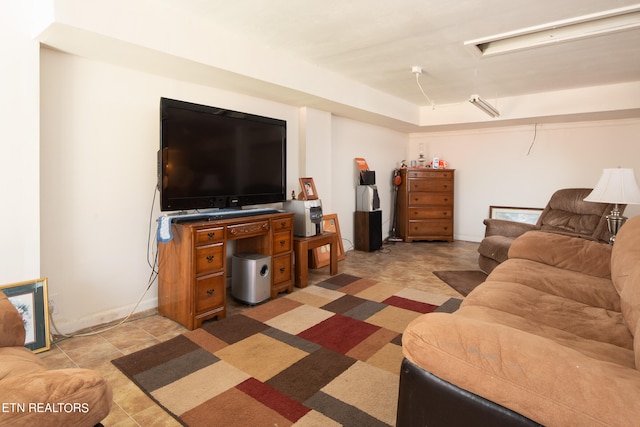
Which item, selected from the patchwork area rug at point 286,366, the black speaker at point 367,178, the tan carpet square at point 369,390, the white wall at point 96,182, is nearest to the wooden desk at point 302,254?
the patchwork area rug at point 286,366

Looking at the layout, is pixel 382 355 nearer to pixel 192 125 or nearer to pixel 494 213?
pixel 192 125

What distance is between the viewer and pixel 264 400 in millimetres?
1805

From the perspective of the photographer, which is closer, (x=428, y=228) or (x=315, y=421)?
(x=315, y=421)

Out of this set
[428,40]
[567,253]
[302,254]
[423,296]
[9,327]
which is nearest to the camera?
[9,327]

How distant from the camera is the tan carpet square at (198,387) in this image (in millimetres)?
1778

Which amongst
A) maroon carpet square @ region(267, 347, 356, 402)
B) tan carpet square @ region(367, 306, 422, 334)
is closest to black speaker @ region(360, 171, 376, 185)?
tan carpet square @ region(367, 306, 422, 334)

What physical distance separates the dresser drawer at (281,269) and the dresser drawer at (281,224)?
0.28 m

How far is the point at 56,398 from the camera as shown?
2.93 feet

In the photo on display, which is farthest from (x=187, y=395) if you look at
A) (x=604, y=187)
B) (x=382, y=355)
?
(x=604, y=187)

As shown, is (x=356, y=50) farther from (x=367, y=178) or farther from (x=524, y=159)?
(x=524, y=159)

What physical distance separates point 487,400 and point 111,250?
2809 mm

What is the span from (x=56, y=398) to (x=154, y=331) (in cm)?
188

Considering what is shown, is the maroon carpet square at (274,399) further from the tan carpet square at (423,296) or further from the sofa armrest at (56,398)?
the tan carpet square at (423,296)

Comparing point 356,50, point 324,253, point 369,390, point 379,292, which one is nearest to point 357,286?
point 379,292
